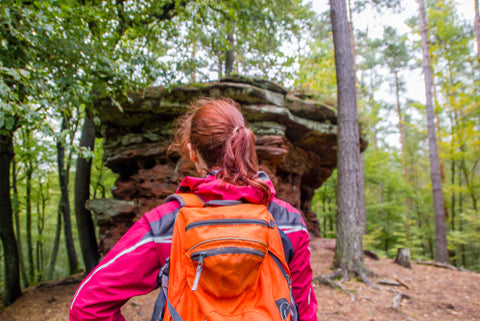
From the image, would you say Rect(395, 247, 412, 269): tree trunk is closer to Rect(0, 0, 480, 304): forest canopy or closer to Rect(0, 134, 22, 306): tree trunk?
Rect(0, 0, 480, 304): forest canopy

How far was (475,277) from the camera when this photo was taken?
6215 mm

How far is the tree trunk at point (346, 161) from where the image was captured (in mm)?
5746

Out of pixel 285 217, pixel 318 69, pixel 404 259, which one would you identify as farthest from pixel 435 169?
pixel 285 217

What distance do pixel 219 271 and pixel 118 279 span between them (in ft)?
1.39

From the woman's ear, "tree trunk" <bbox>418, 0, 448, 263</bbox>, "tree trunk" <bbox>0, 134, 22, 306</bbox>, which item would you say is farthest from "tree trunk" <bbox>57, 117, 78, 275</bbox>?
"tree trunk" <bbox>418, 0, 448, 263</bbox>

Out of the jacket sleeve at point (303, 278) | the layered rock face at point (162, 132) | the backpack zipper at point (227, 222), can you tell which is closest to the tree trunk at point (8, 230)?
the layered rock face at point (162, 132)

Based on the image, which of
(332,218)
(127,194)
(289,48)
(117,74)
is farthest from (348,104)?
(332,218)

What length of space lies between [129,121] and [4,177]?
3.00m

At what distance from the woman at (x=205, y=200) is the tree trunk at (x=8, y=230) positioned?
6509 millimetres

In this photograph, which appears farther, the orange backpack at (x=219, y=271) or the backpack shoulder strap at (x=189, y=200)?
the backpack shoulder strap at (x=189, y=200)

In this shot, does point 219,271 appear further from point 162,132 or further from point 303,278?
point 162,132

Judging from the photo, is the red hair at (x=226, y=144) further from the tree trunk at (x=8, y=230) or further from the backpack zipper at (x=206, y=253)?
the tree trunk at (x=8, y=230)

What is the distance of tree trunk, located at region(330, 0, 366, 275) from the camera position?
5746mm

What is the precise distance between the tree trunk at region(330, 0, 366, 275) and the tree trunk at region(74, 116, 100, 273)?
6756mm
